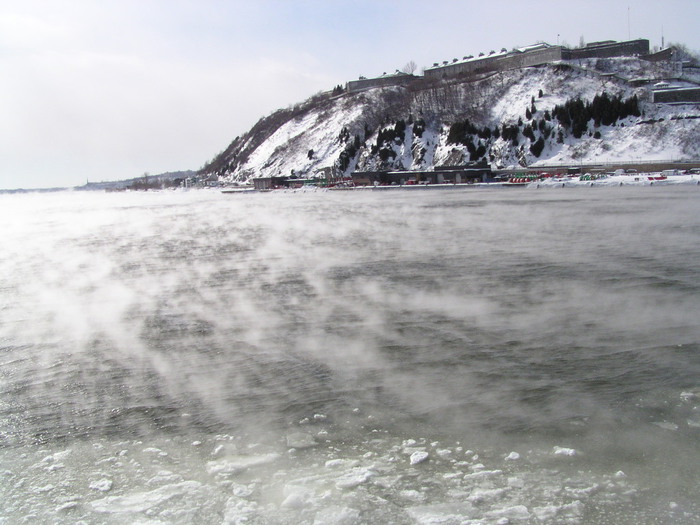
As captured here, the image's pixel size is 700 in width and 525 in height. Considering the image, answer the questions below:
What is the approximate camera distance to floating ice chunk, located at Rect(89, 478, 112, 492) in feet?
18.2

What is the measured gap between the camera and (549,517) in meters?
4.87

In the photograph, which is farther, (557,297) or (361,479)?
(557,297)

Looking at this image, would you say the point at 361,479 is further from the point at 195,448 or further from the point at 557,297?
the point at 557,297

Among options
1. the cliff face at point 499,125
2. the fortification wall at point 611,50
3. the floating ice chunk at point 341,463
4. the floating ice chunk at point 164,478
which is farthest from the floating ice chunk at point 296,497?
the fortification wall at point 611,50

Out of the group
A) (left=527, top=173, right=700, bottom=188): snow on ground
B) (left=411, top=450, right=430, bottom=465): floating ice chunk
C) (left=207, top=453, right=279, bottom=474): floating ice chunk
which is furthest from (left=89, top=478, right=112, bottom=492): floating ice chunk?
(left=527, top=173, right=700, bottom=188): snow on ground

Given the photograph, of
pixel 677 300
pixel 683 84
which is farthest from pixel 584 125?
pixel 677 300

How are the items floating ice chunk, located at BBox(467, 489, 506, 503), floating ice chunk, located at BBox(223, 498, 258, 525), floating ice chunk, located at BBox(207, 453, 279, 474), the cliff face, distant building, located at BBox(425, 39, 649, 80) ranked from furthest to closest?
distant building, located at BBox(425, 39, 649, 80), the cliff face, floating ice chunk, located at BBox(207, 453, 279, 474), floating ice chunk, located at BBox(467, 489, 506, 503), floating ice chunk, located at BBox(223, 498, 258, 525)

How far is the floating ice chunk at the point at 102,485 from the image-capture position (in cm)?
555

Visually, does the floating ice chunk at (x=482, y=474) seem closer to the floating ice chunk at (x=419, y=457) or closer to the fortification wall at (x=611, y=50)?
the floating ice chunk at (x=419, y=457)

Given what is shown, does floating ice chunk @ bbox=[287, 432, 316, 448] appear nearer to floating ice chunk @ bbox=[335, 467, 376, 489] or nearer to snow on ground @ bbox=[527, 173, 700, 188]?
floating ice chunk @ bbox=[335, 467, 376, 489]

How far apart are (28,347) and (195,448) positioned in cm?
554

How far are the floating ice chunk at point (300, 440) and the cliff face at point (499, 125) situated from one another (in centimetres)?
10242

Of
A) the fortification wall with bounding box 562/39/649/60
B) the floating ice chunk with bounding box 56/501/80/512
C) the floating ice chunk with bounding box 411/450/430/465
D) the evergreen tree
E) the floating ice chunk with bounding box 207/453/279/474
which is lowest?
the floating ice chunk with bounding box 411/450/430/465

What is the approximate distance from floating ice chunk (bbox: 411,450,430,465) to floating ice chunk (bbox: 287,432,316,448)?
109 cm
